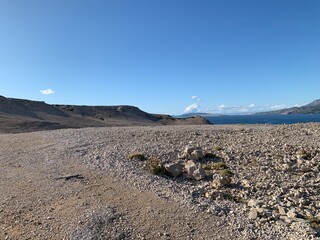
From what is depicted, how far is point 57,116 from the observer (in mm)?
67812

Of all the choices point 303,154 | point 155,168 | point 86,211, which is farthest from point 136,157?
point 303,154

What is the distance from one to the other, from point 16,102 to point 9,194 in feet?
221

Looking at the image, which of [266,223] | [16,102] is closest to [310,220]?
[266,223]

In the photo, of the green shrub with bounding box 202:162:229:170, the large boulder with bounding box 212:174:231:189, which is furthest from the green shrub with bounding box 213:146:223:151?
the large boulder with bounding box 212:174:231:189

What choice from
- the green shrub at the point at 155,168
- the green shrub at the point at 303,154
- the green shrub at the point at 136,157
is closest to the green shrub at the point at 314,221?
the green shrub at the point at 155,168

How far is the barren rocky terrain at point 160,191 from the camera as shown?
817 centimetres

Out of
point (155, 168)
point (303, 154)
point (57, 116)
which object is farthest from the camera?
point (57, 116)

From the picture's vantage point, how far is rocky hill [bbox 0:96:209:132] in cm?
4131

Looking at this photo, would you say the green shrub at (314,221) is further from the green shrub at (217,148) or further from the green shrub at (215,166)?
the green shrub at (217,148)

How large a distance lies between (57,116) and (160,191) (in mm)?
60915

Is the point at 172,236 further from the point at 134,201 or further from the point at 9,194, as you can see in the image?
the point at 9,194

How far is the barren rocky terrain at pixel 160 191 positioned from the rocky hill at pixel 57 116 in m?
22.5

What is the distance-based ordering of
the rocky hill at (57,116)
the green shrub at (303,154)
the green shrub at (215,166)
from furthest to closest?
the rocky hill at (57,116), the green shrub at (303,154), the green shrub at (215,166)

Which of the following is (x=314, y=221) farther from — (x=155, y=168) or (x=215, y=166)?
(x=155, y=168)
